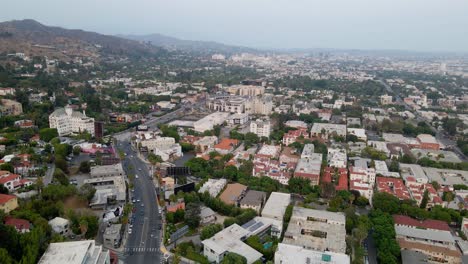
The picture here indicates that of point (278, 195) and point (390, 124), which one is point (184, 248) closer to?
point (278, 195)

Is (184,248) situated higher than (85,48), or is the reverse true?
(85,48)

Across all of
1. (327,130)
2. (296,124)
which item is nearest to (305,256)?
(327,130)

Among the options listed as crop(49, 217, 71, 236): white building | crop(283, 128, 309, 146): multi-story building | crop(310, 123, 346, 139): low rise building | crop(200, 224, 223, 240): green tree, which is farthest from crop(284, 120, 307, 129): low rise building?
crop(49, 217, 71, 236): white building

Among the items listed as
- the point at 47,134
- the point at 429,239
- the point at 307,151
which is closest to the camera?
the point at 429,239

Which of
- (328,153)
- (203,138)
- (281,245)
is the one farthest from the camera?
(203,138)

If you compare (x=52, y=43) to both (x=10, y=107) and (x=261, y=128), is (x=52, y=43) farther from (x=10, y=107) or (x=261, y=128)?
(x=261, y=128)

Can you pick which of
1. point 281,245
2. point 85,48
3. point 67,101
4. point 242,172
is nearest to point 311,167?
point 242,172

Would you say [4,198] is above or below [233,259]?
above
